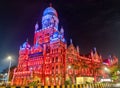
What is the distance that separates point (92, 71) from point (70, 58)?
1640 cm

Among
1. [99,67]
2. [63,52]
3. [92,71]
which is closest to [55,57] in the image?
[63,52]

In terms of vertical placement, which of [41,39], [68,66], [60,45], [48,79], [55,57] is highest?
[41,39]

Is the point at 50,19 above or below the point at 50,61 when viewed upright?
above

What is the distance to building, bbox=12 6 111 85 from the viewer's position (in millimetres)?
47062

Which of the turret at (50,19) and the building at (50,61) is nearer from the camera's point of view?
the building at (50,61)

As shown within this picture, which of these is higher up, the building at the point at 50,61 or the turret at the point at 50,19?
the turret at the point at 50,19

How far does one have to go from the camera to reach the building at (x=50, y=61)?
47062 millimetres

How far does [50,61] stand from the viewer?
49.3 m

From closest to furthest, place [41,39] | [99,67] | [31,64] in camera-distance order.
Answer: [31,64]
[41,39]
[99,67]

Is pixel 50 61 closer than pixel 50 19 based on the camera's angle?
Yes

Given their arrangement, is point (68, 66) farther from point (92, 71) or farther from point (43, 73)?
point (92, 71)

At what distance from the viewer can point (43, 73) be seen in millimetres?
49125

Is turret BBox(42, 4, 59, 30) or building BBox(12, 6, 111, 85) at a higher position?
turret BBox(42, 4, 59, 30)

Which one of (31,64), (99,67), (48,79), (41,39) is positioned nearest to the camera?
(48,79)
